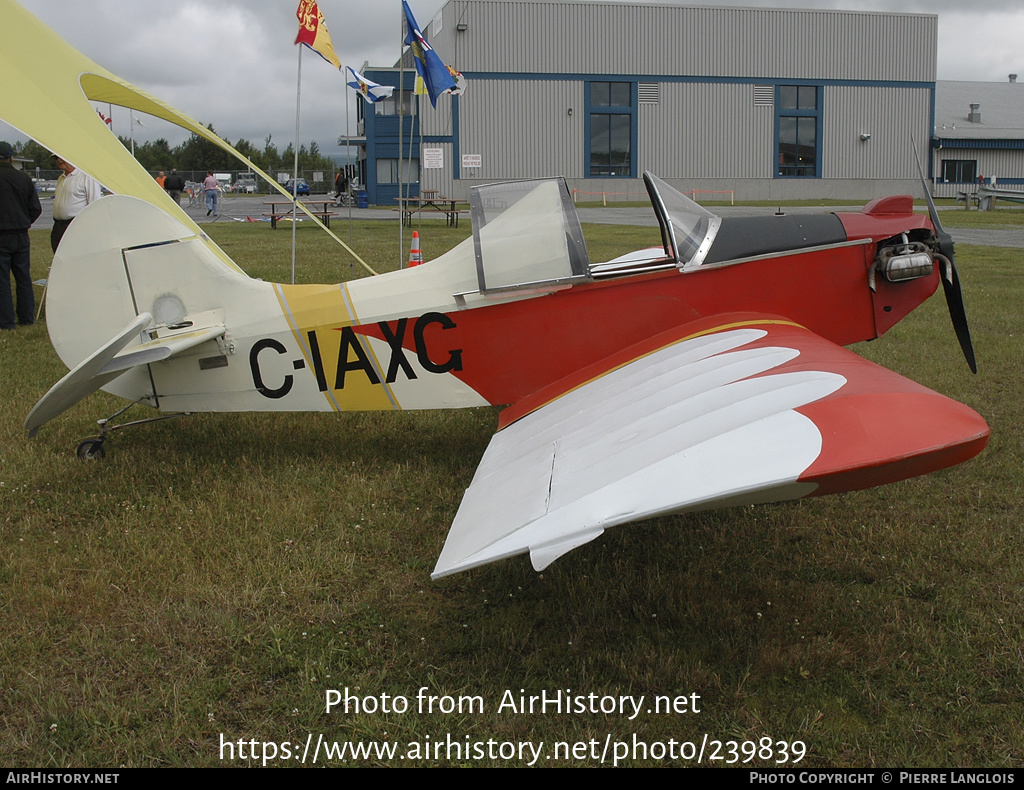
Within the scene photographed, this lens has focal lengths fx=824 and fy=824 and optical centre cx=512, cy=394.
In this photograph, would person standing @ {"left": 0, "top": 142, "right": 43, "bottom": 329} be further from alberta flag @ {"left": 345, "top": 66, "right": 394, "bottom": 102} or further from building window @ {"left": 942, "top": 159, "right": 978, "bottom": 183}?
building window @ {"left": 942, "top": 159, "right": 978, "bottom": 183}

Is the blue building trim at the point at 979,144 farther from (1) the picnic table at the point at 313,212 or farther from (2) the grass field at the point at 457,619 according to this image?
(2) the grass field at the point at 457,619

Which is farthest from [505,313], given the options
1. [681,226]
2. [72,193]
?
[72,193]

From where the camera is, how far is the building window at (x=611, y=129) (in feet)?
149

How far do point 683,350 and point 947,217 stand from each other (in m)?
29.8

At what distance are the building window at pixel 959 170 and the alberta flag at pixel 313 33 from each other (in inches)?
2040

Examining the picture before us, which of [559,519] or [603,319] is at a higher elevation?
[603,319]

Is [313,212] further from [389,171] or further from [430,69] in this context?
[389,171]

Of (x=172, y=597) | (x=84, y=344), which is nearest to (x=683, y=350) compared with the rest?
(x=172, y=597)

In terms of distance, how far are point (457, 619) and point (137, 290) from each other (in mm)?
3380

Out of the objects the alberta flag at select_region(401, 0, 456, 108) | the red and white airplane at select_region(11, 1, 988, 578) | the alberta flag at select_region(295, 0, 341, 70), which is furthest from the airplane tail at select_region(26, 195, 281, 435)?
the alberta flag at select_region(401, 0, 456, 108)

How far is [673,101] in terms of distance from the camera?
4603 cm

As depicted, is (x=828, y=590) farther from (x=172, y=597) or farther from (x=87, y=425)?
(x=87, y=425)

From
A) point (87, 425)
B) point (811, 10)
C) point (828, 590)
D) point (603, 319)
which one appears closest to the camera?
point (828, 590)

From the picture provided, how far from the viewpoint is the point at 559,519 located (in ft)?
9.66
